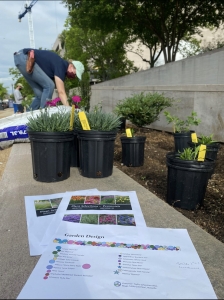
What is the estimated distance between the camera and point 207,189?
2430 mm

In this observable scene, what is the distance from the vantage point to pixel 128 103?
5234 millimetres

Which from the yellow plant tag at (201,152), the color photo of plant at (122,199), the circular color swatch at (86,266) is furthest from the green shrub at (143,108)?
the circular color swatch at (86,266)

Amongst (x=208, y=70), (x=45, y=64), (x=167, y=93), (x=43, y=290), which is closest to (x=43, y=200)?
(x=43, y=290)

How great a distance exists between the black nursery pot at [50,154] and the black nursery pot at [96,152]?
15 cm

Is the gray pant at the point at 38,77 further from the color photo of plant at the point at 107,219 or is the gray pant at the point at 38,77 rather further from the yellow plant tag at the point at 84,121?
the color photo of plant at the point at 107,219

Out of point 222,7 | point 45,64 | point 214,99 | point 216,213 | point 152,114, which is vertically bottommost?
point 216,213

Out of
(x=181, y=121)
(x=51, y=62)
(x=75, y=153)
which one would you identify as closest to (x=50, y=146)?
(x=75, y=153)

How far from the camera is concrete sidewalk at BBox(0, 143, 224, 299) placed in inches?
45.2

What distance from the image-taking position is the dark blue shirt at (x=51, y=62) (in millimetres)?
3787

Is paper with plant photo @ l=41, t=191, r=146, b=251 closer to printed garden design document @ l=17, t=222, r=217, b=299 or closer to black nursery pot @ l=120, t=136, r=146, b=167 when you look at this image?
printed garden design document @ l=17, t=222, r=217, b=299

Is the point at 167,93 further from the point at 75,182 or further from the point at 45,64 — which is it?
the point at 75,182

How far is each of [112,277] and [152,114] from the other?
432cm

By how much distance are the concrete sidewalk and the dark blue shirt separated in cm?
164

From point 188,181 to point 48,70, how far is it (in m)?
2.97
